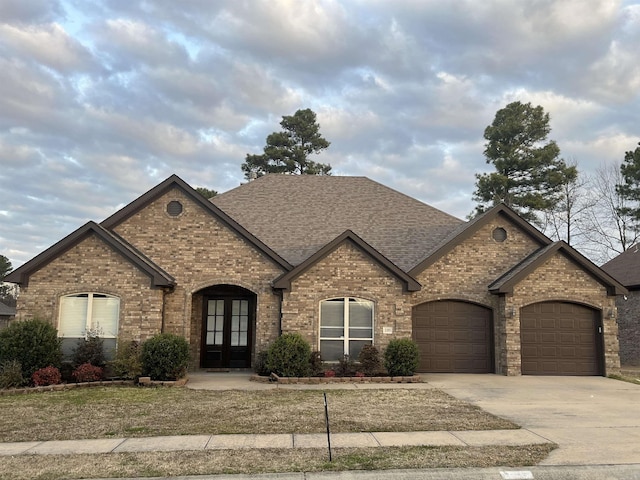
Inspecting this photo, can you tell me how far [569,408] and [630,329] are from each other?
47.4ft

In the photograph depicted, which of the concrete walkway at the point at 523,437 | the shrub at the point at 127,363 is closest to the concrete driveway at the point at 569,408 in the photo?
the concrete walkway at the point at 523,437

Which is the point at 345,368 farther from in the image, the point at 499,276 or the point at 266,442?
the point at 266,442

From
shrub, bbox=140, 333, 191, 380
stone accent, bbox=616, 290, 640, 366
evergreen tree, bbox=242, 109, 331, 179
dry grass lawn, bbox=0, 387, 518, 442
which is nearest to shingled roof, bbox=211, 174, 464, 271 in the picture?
shrub, bbox=140, 333, 191, 380

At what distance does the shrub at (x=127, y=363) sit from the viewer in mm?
13773

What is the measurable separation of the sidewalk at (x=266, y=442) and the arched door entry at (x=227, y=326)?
10037 mm

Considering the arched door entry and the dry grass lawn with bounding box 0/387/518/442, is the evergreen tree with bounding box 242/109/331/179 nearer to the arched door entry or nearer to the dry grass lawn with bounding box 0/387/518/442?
the arched door entry

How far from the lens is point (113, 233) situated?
1688cm

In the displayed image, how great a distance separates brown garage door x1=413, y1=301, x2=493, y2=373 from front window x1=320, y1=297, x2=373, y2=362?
205 cm

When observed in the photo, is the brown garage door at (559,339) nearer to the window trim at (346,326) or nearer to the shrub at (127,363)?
the window trim at (346,326)

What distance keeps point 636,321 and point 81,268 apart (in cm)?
2194

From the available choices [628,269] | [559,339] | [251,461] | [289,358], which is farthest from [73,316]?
[628,269]

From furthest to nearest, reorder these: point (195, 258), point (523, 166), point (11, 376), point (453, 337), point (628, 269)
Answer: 1. point (523, 166)
2. point (628, 269)
3. point (453, 337)
4. point (195, 258)
5. point (11, 376)

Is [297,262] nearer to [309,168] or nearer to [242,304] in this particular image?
[242,304]

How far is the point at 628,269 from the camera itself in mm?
24078
